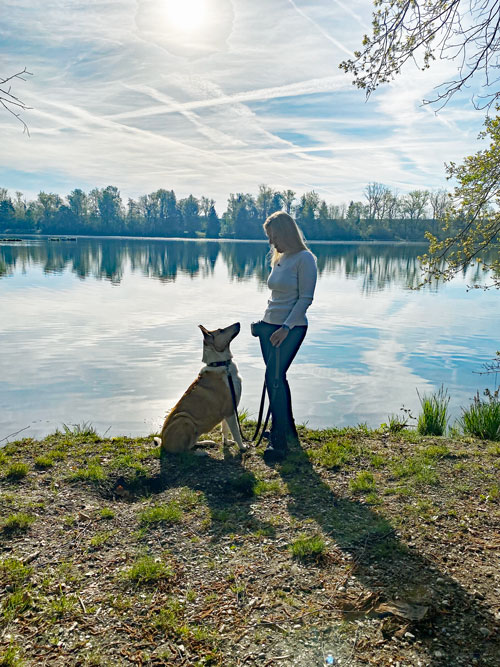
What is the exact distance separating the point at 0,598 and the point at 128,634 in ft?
3.26

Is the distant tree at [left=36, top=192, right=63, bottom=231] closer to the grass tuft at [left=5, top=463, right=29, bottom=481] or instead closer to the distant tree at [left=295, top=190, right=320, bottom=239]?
the distant tree at [left=295, top=190, right=320, bottom=239]

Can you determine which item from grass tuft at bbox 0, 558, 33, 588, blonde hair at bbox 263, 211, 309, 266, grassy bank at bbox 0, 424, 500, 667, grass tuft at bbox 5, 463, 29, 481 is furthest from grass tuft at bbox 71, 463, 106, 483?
blonde hair at bbox 263, 211, 309, 266

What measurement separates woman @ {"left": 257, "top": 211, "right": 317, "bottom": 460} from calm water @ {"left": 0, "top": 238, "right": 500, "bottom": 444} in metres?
3.12

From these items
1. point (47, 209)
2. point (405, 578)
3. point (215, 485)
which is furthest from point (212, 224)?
point (405, 578)

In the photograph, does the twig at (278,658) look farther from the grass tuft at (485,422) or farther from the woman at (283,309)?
the grass tuft at (485,422)

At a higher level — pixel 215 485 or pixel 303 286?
pixel 303 286

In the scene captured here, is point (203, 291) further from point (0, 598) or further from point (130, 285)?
point (0, 598)

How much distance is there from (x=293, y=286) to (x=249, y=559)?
3032mm

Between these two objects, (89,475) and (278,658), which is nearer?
(278,658)

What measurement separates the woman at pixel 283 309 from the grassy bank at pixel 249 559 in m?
0.58

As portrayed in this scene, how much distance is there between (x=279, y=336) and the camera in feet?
17.6

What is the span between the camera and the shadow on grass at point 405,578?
2.67 m

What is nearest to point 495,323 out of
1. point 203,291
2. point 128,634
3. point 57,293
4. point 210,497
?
point 203,291

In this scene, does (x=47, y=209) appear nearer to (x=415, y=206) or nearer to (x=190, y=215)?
(x=190, y=215)
